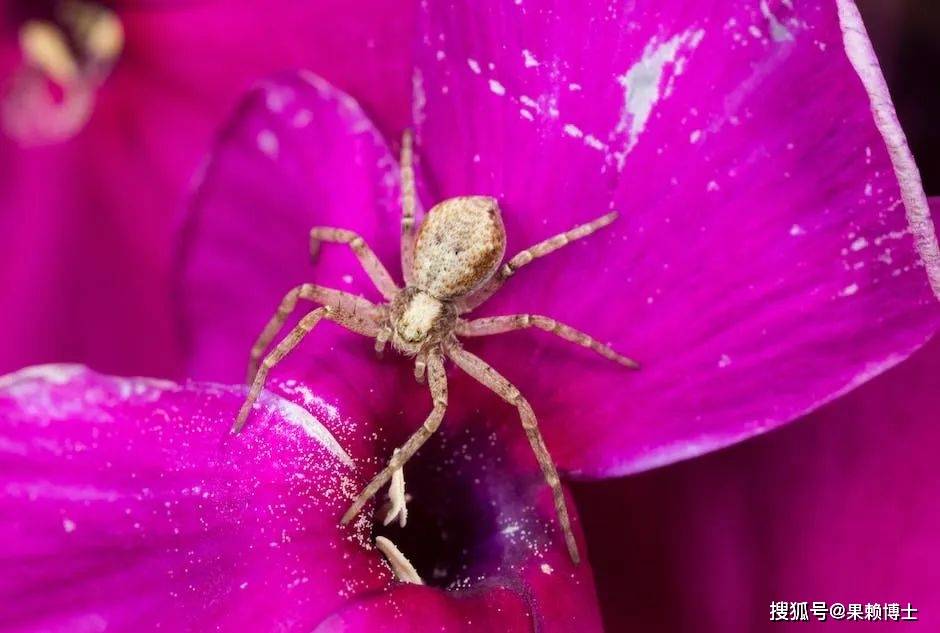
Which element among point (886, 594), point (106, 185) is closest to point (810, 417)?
point (886, 594)

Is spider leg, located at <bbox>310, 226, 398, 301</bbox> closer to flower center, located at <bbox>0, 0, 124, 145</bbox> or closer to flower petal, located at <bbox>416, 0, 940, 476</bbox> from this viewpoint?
flower petal, located at <bbox>416, 0, 940, 476</bbox>

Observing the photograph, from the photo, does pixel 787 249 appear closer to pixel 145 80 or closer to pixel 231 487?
pixel 231 487

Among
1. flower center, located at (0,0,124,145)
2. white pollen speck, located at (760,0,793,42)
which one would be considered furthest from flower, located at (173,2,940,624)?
flower center, located at (0,0,124,145)

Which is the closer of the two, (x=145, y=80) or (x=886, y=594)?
(x=886, y=594)

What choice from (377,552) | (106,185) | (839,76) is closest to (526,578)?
(377,552)

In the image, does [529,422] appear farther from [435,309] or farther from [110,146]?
[110,146]

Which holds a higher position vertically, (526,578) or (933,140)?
(933,140)
